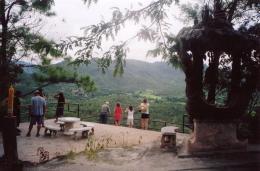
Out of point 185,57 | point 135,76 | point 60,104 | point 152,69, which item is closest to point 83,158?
point 185,57

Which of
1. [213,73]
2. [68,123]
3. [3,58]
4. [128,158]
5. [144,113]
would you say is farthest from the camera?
[144,113]

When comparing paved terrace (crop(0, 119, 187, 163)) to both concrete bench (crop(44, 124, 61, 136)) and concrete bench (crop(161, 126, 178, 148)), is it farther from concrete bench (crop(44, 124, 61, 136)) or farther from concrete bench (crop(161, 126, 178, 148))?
concrete bench (crop(161, 126, 178, 148))

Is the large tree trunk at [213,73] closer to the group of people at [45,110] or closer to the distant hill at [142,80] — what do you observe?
the group of people at [45,110]

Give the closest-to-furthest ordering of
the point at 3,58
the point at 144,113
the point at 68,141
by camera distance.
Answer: the point at 3,58
the point at 68,141
the point at 144,113

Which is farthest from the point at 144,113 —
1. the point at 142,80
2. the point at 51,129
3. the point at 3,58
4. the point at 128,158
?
the point at 142,80

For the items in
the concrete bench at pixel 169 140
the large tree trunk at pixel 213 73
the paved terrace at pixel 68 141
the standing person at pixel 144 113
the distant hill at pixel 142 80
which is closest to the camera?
the paved terrace at pixel 68 141

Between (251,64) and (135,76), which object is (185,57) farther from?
(135,76)

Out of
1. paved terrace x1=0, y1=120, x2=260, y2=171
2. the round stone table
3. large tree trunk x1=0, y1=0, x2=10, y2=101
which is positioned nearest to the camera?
paved terrace x1=0, y1=120, x2=260, y2=171

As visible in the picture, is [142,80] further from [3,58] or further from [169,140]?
[3,58]

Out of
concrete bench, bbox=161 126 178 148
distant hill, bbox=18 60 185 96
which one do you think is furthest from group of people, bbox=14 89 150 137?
distant hill, bbox=18 60 185 96

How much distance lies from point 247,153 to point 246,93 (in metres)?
1.79

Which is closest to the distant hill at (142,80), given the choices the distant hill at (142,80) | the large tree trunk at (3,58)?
Answer: the distant hill at (142,80)

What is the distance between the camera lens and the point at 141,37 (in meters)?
8.36

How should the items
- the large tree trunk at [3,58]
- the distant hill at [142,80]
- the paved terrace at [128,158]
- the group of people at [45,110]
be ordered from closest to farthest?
the paved terrace at [128,158] → the large tree trunk at [3,58] → the group of people at [45,110] → the distant hill at [142,80]
